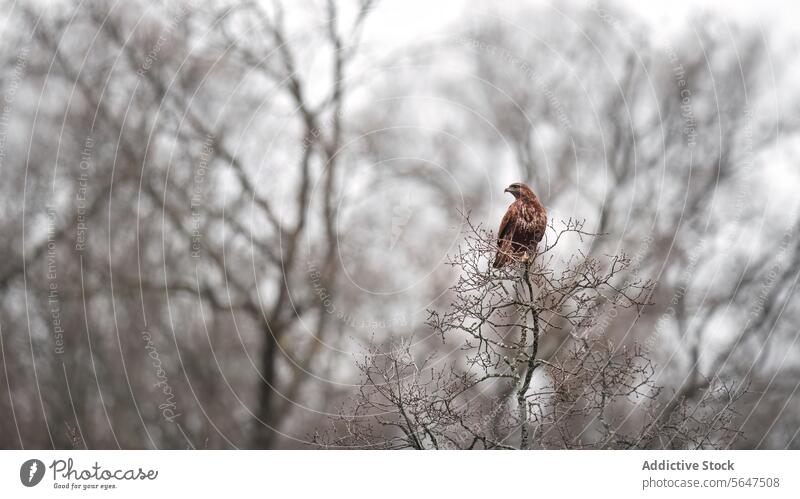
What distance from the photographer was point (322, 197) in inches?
534

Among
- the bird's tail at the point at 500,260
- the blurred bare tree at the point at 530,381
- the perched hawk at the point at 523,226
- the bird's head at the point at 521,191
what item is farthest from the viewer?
the bird's head at the point at 521,191

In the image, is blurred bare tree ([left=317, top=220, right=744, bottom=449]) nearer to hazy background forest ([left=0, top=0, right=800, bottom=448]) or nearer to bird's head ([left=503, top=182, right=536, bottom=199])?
bird's head ([left=503, top=182, right=536, bottom=199])

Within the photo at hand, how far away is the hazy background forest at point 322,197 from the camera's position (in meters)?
11.9

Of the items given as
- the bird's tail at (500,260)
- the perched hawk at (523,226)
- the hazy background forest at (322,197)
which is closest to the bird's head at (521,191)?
the perched hawk at (523,226)

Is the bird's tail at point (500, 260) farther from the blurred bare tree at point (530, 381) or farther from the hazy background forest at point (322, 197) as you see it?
the hazy background forest at point (322, 197)

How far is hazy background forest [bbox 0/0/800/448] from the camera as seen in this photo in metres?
11.9

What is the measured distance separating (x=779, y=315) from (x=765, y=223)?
1035 mm

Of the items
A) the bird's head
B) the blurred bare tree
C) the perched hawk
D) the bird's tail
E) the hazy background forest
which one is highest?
the hazy background forest

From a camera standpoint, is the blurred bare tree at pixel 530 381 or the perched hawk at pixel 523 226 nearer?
the blurred bare tree at pixel 530 381

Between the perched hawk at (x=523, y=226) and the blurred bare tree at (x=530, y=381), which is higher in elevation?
the perched hawk at (x=523, y=226)

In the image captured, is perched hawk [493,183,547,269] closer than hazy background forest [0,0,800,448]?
Yes

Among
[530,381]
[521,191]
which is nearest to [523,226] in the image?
[521,191]

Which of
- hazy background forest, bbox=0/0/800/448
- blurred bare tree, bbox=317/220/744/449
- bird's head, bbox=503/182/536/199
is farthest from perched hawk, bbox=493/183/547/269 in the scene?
hazy background forest, bbox=0/0/800/448

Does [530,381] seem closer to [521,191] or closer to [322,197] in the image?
[521,191]
